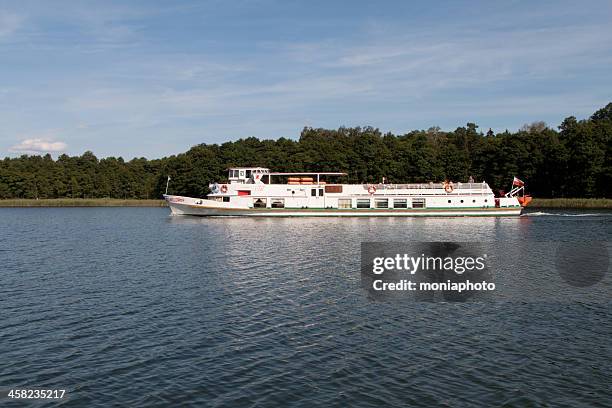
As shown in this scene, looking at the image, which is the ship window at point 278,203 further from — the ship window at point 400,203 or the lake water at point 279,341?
the lake water at point 279,341

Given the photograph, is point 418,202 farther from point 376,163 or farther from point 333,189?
point 376,163

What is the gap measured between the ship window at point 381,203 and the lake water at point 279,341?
5375 cm

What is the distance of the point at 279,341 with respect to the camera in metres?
20.5

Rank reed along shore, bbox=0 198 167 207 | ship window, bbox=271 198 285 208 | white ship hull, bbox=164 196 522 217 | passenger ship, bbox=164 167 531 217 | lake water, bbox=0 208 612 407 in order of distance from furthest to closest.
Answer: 1. reed along shore, bbox=0 198 167 207
2. ship window, bbox=271 198 285 208
3. passenger ship, bbox=164 167 531 217
4. white ship hull, bbox=164 196 522 217
5. lake water, bbox=0 208 612 407

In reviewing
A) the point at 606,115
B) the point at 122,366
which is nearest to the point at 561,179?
the point at 606,115

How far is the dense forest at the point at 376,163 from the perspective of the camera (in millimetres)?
123625

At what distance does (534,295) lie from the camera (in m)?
27.7

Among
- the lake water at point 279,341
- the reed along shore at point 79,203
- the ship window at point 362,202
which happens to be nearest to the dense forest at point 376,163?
the reed along shore at point 79,203

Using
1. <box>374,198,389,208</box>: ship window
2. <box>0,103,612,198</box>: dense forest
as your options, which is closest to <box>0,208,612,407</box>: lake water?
<box>374,198,389,208</box>: ship window

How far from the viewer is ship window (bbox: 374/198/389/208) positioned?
9075 cm

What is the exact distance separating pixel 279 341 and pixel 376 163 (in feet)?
425

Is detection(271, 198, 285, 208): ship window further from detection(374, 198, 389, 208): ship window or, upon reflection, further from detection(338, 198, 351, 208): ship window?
detection(374, 198, 389, 208): ship window

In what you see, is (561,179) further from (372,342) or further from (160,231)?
(372,342)

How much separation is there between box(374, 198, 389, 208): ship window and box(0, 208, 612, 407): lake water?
53.7m
